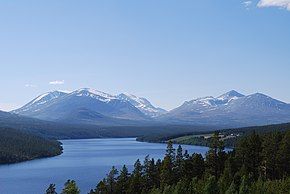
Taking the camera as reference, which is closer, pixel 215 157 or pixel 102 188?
pixel 215 157

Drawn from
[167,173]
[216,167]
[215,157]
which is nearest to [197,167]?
[216,167]

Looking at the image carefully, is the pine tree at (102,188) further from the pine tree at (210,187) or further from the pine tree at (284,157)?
the pine tree at (284,157)

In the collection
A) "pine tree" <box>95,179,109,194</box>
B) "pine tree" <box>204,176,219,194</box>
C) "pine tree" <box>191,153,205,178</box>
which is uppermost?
"pine tree" <box>191,153,205,178</box>

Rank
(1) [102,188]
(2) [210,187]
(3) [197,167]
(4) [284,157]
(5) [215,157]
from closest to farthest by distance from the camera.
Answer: (2) [210,187]
(4) [284,157]
(5) [215,157]
(3) [197,167]
(1) [102,188]

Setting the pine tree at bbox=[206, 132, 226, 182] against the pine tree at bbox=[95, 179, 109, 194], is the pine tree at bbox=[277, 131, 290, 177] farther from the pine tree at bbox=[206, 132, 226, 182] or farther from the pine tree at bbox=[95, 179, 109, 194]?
the pine tree at bbox=[95, 179, 109, 194]

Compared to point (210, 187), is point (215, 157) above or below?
above

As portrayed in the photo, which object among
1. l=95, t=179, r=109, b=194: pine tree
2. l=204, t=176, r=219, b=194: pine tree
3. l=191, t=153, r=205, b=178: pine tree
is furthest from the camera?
l=95, t=179, r=109, b=194: pine tree

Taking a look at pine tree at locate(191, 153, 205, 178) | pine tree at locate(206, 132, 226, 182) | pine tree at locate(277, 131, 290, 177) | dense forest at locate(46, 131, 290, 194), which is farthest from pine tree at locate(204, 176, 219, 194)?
pine tree at locate(277, 131, 290, 177)

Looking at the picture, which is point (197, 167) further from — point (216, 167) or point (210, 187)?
point (210, 187)

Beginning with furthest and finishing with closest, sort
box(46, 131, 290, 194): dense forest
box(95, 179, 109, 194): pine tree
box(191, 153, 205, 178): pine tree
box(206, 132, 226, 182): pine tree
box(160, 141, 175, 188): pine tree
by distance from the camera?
box(95, 179, 109, 194): pine tree, box(191, 153, 205, 178): pine tree, box(206, 132, 226, 182): pine tree, box(46, 131, 290, 194): dense forest, box(160, 141, 175, 188): pine tree

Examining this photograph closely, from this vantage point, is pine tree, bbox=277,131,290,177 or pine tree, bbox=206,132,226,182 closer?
pine tree, bbox=277,131,290,177

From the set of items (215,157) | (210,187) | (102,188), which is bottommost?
(102,188)

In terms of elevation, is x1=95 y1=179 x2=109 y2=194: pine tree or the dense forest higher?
the dense forest

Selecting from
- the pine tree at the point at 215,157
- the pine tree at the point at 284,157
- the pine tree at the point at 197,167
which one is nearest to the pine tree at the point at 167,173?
the pine tree at the point at 197,167
